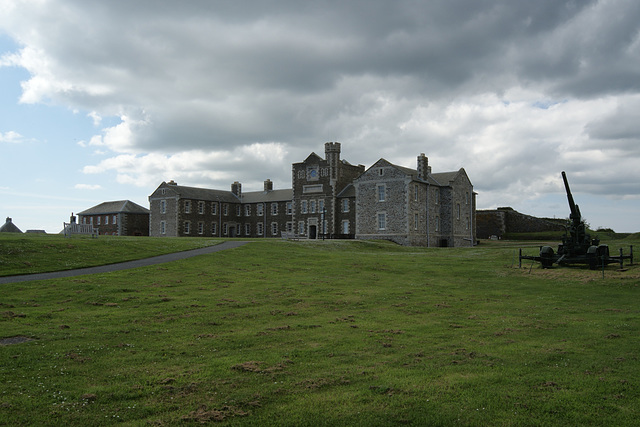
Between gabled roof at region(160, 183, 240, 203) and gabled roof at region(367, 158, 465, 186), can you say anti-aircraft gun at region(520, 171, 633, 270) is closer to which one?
gabled roof at region(367, 158, 465, 186)

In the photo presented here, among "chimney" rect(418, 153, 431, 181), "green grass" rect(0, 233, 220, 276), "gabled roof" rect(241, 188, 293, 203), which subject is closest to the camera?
"green grass" rect(0, 233, 220, 276)

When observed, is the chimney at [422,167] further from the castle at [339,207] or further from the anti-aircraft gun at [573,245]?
the anti-aircraft gun at [573,245]

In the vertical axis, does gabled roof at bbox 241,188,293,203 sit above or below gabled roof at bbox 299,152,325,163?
below

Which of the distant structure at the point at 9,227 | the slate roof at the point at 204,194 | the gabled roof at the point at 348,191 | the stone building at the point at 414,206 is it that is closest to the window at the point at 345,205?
the gabled roof at the point at 348,191

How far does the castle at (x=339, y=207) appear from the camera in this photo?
197 ft

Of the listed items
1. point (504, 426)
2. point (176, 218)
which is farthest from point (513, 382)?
point (176, 218)

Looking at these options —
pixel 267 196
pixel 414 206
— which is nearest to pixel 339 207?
pixel 414 206

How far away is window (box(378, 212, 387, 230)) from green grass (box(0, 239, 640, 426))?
1495 inches

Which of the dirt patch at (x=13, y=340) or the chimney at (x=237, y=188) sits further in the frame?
the chimney at (x=237, y=188)

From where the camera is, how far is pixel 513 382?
361 inches

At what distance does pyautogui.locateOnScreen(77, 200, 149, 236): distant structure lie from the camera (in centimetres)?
8281

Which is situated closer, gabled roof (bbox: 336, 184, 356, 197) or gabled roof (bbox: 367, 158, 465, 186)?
gabled roof (bbox: 367, 158, 465, 186)

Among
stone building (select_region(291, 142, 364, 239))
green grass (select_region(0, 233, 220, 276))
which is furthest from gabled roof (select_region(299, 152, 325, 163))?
green grass (select_region(0, 233, 220, 276))

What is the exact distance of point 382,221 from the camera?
Result: 6072 cm
